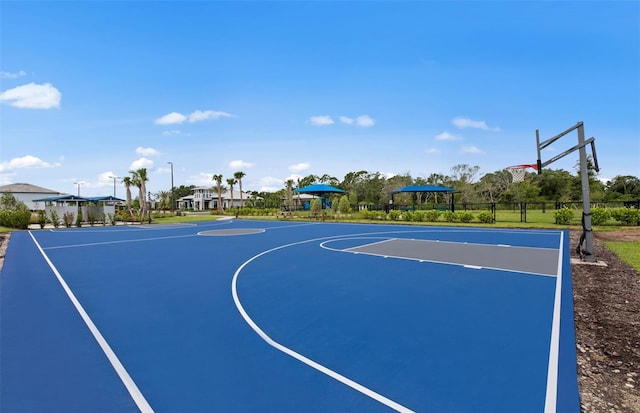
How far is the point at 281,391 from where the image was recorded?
2771mm

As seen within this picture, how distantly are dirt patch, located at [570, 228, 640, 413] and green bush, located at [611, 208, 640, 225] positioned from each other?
12552 mm

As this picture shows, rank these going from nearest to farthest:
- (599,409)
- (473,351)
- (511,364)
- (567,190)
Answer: (599,409), (511,364), (473,351), (567,190)

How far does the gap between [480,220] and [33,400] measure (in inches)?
854

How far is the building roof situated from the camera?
5570cm

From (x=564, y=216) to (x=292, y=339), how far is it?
1897 centimetres

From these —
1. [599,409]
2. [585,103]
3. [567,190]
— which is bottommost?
[599,409]

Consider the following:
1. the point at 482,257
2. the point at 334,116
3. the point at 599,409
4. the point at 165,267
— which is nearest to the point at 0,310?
the point at 165,267

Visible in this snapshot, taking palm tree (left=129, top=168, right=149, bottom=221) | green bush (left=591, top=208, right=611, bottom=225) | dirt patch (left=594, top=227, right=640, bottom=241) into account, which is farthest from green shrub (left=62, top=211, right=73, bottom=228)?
green bush (left=591, top=208, right=611, bottom=225)

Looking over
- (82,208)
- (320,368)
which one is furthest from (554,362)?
(82,208)

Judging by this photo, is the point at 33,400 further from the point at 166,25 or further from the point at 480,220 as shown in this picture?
the point at 480,220

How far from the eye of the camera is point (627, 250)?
32.8 ft

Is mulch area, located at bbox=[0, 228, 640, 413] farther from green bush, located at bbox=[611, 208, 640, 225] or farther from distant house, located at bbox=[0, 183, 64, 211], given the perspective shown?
distant house, located at bbox=[0, 183, 64, 211]

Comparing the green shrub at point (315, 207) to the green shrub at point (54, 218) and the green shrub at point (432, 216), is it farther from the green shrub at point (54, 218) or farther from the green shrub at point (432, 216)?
the green shrub at point (54, 218)

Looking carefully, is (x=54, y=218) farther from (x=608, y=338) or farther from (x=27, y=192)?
(x=27, y=192)
